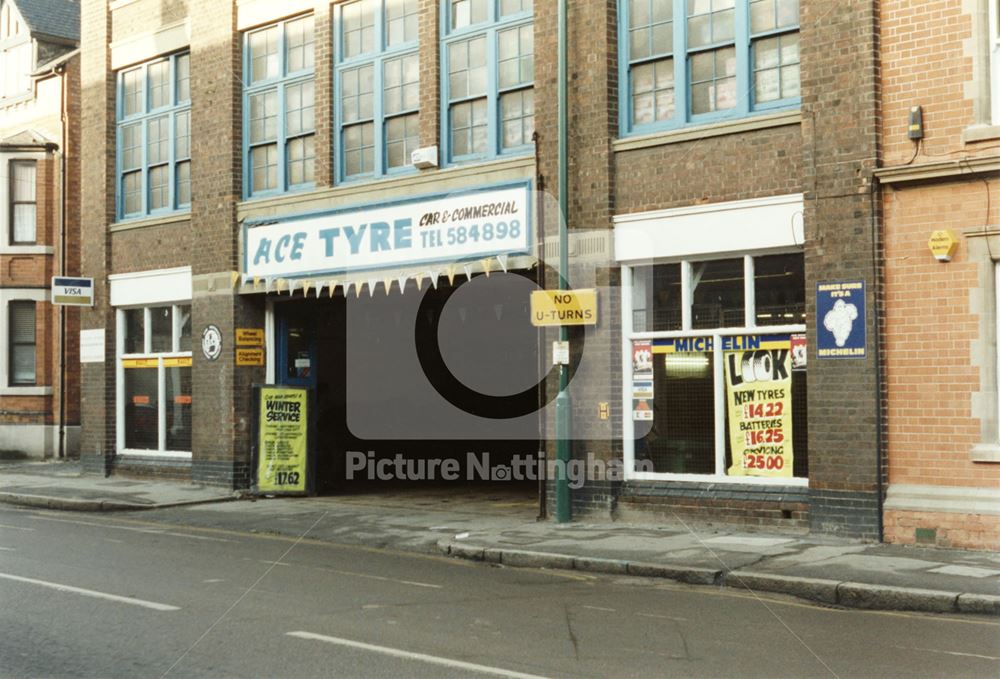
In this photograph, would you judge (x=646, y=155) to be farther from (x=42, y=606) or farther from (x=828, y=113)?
(x=42, y=606)

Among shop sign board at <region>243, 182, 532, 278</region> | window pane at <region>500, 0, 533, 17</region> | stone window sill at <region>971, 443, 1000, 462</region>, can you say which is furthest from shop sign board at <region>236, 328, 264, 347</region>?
stone window sill at <region>971, 443, 1000, 462</region>

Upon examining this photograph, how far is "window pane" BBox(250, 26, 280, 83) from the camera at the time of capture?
20.6 metres

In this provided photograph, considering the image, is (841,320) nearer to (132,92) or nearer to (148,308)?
(148,308)

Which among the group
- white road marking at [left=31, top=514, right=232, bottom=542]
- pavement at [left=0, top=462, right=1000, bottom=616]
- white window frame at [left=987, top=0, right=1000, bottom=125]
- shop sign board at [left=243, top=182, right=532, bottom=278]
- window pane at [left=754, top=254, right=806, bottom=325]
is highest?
white window frame at [left=987, top=0, right=1000, bottom=125]

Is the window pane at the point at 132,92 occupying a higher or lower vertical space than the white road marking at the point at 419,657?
higher

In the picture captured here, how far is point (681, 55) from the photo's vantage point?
15312mm

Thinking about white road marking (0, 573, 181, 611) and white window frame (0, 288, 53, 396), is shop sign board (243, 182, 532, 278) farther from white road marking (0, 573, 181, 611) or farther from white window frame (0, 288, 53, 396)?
white window frame (0, 288, 53, 396)

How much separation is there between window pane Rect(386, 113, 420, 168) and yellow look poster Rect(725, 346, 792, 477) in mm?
6318

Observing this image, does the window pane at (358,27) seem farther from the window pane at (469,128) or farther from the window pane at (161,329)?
the window pane at (161,329)

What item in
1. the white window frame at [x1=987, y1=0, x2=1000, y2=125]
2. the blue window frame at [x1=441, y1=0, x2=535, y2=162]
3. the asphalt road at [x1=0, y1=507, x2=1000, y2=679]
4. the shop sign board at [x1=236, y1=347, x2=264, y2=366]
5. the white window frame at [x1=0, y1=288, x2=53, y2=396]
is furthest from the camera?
the white window frame at [x1=0, y1=288, x2=53, y2=396]

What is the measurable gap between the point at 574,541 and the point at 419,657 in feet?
21.0

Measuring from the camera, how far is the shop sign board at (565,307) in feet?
51.9

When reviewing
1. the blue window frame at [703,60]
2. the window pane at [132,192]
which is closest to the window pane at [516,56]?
the blue window frame at [703,60]

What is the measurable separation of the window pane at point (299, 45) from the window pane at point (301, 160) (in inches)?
49.0
